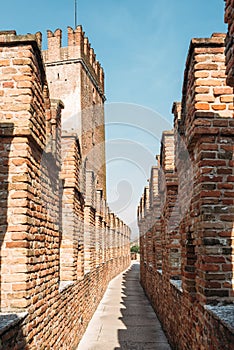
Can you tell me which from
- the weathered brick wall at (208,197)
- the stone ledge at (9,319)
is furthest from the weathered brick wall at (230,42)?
the stone ledge at (9,319)

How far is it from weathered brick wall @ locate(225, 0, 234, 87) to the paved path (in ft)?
19.8

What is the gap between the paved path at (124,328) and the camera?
26.5ft

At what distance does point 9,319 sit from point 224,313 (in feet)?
6.69

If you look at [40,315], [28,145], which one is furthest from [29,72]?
[40,315]

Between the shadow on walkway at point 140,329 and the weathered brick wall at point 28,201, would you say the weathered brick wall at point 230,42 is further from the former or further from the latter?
the shadow on walkway at point 140,329

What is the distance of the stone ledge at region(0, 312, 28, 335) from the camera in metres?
3.65

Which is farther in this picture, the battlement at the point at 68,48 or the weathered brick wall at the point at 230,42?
the battlement at the point at 68,48

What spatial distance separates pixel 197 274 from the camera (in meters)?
4.92

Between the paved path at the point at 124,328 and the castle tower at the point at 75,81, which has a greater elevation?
the castle tower at the point at 75,81

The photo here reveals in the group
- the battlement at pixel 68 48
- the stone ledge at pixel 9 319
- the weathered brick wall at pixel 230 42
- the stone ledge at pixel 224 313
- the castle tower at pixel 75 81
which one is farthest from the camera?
the battlement at pixel 68 48

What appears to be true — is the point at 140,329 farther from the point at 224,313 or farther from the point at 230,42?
the point at 230,42

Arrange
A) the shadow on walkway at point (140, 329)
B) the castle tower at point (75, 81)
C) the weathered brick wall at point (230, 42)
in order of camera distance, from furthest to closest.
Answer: the castle tower at point (75, 81) < the shadow on walkway at point (140, 329) < the weathered brick wall at point (230, 42)

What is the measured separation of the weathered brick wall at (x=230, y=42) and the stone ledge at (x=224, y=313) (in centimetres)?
195

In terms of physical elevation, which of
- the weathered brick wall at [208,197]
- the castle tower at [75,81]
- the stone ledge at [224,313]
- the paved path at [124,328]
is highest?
the castle tower at [75,81]
